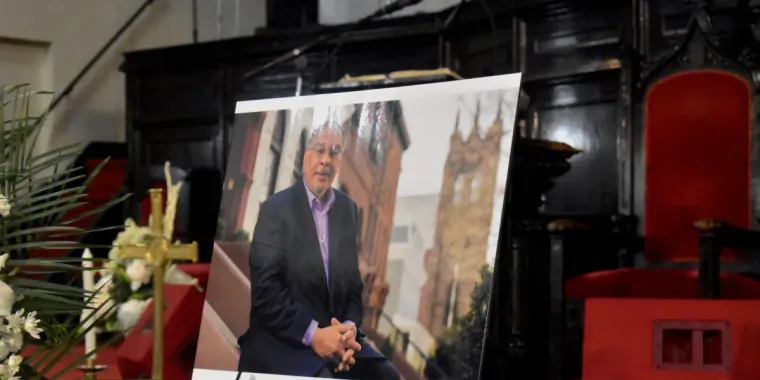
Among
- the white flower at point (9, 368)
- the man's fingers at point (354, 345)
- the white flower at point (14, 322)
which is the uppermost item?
the white flower at point (14, 322)

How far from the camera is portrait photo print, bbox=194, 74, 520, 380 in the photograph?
4.19 ft

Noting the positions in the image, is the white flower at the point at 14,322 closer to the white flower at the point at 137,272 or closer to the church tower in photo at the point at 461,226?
the church tower in photo at the point at 461,226

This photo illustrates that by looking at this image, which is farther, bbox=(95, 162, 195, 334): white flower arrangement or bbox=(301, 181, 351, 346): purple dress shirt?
bbox=(95, 162, 195, 334): white flower arrangement

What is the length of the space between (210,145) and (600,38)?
2712mm

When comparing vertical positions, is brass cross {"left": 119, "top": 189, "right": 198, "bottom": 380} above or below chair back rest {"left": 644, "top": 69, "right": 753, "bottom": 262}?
below

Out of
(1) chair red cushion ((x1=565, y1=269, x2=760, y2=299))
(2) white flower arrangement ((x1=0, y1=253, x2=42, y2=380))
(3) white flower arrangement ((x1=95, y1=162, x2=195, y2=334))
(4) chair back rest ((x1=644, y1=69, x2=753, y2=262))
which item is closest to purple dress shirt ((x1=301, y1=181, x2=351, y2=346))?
(2) white flower arrangement ((x1=0, y1=253, x2=42, y2=380))

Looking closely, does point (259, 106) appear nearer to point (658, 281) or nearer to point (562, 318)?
point (562, 318)

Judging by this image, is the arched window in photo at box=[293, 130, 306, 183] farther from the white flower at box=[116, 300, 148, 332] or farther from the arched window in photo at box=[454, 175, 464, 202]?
the white flower at box=[116, 300, 148, 332]

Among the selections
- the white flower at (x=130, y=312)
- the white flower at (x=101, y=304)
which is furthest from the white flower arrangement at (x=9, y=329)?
the white flower at (x=130, y=312)

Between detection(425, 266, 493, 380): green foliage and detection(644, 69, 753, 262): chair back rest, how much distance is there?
206 cm

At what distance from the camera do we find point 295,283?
4.62 feet

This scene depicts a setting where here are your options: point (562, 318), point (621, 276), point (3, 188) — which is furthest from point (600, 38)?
point (3, 188)

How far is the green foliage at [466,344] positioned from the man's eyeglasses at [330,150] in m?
0.34

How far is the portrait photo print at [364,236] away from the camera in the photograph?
1.28 metres
